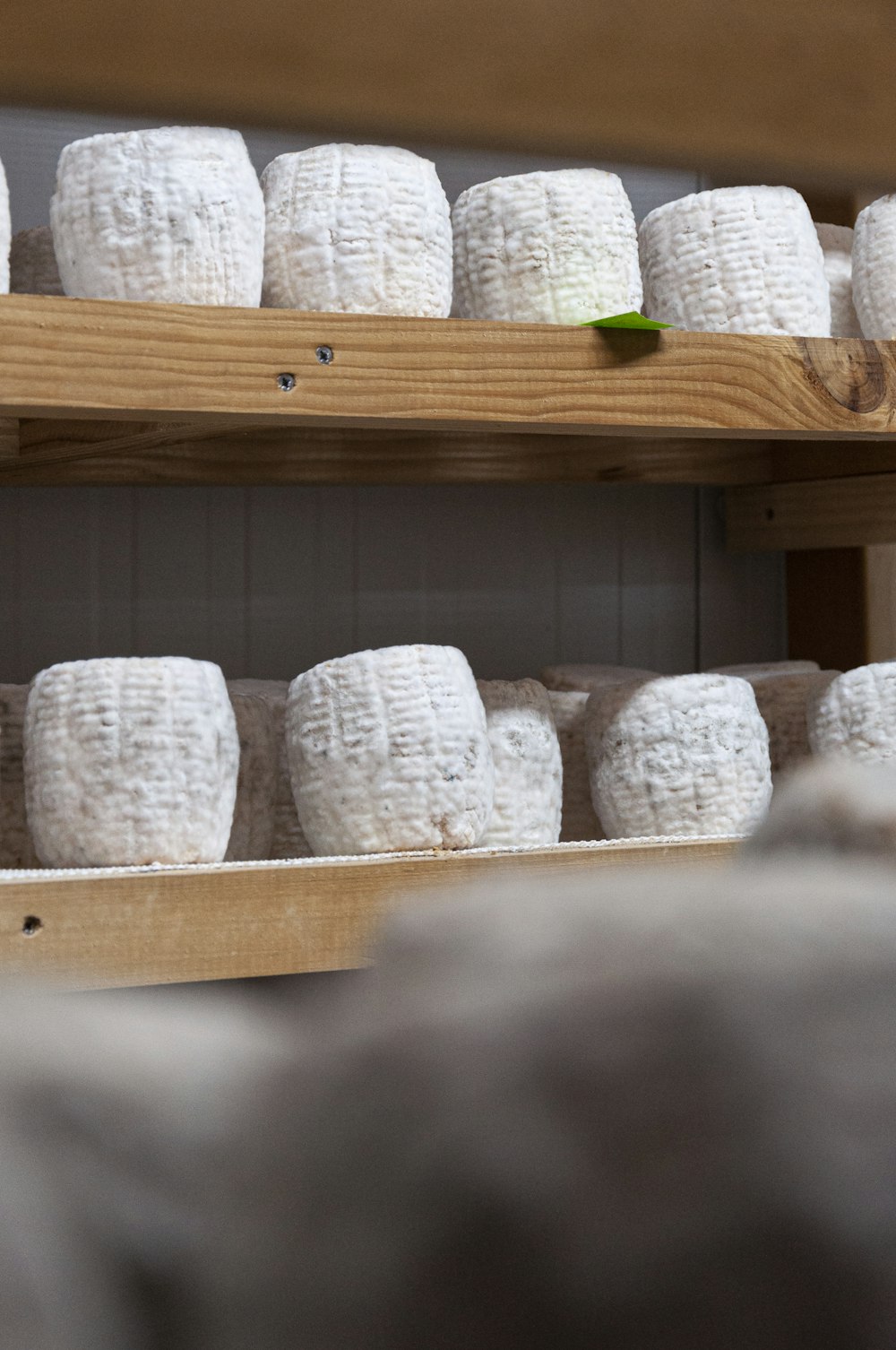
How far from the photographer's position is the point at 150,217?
99 cm

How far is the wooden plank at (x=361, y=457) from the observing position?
1.24m

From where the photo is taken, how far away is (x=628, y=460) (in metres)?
1.57

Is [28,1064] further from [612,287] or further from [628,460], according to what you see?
[628,460]

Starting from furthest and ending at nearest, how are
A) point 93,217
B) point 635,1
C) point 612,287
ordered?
point 635,1 < point 612,287 < point 93,217

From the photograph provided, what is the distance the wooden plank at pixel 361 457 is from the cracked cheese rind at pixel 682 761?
0.28 meters

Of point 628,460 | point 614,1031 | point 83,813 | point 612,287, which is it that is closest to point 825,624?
point 628,460

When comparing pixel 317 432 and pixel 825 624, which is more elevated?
pixel 317 432

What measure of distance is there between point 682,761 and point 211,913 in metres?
0.40

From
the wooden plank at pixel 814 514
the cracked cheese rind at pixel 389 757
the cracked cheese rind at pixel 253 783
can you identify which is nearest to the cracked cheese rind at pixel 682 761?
the cracked cheese rind at pixel 389 757

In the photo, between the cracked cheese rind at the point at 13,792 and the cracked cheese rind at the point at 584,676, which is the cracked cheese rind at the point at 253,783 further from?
the cracked cheese rind at the point at 584,676

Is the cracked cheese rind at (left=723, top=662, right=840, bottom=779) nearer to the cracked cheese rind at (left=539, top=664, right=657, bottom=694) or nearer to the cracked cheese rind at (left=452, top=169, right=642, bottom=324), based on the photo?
the cracked cheese rind at (left=539, top=664, right=657, bottom=694)

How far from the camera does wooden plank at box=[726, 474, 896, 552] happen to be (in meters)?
1.50

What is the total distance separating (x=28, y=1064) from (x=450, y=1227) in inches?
1.2

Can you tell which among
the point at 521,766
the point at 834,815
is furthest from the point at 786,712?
the point at 834,815
